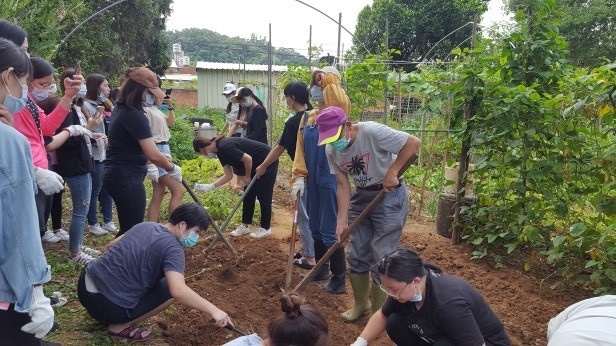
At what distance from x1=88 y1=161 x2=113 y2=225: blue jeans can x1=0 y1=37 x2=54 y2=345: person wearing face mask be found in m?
3.31

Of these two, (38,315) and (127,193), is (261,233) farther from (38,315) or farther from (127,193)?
(38,315)

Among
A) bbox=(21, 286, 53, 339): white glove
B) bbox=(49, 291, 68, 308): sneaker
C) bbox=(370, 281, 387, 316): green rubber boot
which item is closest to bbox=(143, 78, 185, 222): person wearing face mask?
bbox=(49, 291, 68, 308): sneaker

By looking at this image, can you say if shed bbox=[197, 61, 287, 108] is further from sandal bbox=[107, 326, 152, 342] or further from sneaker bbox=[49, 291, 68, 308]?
sandal bbox=[107, 326, 152, 342]

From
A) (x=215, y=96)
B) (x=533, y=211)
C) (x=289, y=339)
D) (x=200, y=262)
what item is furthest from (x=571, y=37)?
(x=289, y=339)

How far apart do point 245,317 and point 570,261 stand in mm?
2927

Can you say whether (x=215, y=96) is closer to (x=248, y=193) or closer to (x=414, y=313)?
(x=248, y=193)

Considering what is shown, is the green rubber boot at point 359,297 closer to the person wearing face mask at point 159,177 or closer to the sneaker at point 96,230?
the person wearing face mask at point 159,177

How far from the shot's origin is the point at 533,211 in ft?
15.5

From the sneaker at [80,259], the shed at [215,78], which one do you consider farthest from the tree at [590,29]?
the sneaker at [80,259]

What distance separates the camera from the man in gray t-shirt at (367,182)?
3.44 metres

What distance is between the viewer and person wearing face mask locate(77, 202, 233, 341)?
9.72 ft

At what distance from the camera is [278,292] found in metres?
4.34

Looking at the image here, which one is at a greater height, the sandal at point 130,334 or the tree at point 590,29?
the tree at point 590,29

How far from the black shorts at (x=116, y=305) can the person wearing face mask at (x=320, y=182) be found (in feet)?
5.33
